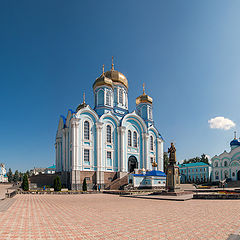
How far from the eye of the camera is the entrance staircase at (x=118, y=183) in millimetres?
32031

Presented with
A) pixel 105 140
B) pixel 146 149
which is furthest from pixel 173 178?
pixel 146 149

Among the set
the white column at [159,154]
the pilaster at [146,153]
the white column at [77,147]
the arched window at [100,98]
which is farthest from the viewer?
the white column at [159,154]

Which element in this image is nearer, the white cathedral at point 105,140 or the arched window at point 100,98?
the white cathedral at point 105,140

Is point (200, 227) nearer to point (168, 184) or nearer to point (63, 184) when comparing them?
point (168, 184)

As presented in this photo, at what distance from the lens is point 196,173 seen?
64.8 metres

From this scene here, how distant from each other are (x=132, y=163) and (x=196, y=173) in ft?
111

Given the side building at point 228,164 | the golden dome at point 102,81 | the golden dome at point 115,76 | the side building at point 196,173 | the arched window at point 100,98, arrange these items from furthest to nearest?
the side building at point 196,173
the side building at point 228,164
the golden dome at point 115,76
the golden dome at point 102,81
the arched window at point 100,98

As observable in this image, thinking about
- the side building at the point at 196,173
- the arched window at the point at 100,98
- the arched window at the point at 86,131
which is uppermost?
the arched window at the point at 100,98

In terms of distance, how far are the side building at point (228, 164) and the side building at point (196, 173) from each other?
6748mm

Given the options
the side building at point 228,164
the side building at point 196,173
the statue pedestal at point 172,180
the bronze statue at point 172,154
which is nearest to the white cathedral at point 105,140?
the statue pedestal at point 172,180

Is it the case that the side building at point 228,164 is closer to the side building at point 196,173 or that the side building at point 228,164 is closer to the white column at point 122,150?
the side building at point 196,173

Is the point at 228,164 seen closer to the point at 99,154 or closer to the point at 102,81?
the point at 99,154

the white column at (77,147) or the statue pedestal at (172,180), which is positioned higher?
the white column at (77,147)

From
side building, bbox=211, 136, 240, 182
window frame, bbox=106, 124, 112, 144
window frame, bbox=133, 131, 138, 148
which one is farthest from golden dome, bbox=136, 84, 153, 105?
side building, bbox=211, 136, 240, 182
